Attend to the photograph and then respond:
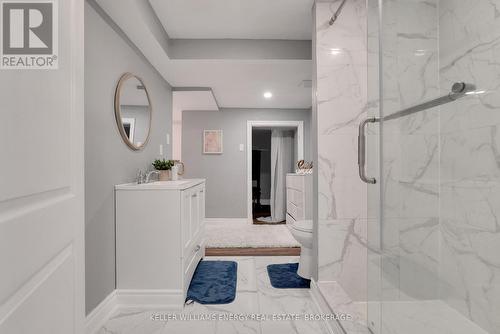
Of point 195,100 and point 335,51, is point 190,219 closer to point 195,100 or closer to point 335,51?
point 335,51

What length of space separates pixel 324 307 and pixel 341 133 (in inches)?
50.8

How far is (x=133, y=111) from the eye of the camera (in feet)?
7.44

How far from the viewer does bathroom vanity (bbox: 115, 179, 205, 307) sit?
191 centimetres

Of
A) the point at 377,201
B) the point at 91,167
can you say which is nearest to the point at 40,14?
the point at 91,167

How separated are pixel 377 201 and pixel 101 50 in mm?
2048

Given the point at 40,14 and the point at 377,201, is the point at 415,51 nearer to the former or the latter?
the point at 377,201

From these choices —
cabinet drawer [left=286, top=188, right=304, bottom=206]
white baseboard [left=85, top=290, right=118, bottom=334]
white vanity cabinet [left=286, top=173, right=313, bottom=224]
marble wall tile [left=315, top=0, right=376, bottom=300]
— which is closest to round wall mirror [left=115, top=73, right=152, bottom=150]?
white baseboard [left=85, top=290, right=118, bottom=334]

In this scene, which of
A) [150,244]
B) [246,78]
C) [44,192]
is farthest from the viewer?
[246,78]

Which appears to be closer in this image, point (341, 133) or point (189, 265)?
point (341, 133)

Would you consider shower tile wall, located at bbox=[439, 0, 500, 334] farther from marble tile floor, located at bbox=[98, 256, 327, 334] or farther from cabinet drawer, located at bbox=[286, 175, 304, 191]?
cabinet drawer, located at bbox=[286, 175, 304, 191]

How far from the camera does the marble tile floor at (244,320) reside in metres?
1.67

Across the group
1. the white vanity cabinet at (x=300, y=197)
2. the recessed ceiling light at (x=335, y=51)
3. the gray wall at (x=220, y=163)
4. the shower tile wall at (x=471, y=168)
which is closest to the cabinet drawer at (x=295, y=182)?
the white vanity cabinet at (x=300, y=197)

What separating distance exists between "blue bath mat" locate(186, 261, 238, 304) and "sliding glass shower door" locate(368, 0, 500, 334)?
48.3 inches

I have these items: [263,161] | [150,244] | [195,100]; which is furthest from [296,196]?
[263,161]
